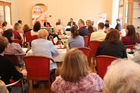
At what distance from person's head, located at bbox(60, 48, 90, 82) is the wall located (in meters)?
10.7

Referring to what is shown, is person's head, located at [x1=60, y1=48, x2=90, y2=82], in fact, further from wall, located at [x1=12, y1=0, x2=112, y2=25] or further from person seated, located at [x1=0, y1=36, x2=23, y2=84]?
wall, located at [x1=12, y1=0, x2=112, y2=25]

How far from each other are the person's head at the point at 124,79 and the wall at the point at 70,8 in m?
11.5

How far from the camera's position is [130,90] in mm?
982

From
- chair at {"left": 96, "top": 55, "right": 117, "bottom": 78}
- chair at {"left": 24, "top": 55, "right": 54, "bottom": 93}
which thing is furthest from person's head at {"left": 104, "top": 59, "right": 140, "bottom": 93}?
chair at {"left": 24, "top": 55, "right": 54, "bottom": 93}

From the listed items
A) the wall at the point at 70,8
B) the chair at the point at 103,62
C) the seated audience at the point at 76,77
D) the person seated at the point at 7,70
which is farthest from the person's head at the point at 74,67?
the wall at the point at 70,8

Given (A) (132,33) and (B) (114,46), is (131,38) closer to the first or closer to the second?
(A) (132,33)

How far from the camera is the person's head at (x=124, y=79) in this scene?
0.99 meters

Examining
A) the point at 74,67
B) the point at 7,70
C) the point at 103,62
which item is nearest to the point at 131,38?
the point at 103,62

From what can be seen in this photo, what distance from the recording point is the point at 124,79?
1019 mm

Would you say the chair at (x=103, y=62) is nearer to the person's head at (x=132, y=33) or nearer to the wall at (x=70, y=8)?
the person's head at (x=132, y=33)

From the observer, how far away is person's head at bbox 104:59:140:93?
3.23 feet

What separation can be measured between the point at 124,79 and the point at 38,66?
219 centimetres

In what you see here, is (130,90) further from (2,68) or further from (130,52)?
(130,52)

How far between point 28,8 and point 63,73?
11.3m
